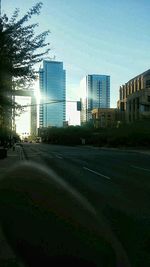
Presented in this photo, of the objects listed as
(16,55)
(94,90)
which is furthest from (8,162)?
(94,90)

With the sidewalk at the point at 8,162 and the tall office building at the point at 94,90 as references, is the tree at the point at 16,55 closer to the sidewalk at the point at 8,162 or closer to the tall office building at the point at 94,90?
the sidewalk at the point at 8,162

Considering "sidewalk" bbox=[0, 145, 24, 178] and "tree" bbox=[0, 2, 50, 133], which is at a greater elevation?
"tree" bbox=[0, 2, 50, 133]

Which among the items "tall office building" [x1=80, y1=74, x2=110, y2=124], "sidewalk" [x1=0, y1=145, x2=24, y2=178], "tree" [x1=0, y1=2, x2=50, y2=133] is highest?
"tall office building" [x1=80, y1=74, x2=110, y2=124]

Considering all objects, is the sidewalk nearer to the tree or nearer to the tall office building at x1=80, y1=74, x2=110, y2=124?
the tree

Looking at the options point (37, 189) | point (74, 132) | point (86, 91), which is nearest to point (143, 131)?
point (74, 132)

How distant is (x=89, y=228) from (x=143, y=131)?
256ft

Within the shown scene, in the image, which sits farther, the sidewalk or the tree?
the tree

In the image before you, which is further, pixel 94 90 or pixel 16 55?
pixel 94 90

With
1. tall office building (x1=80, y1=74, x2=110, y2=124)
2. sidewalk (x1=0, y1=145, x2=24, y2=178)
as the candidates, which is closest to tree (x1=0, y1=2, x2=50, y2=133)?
sidewalk (x1=0, y1=145, x2=24, y2=178)

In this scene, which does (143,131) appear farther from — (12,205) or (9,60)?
(12,205)

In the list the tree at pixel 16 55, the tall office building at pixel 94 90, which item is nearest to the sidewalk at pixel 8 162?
the tree at pixel 16 55

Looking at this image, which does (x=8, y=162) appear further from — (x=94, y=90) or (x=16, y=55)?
(x=94, y=90)

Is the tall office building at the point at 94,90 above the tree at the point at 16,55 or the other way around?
above

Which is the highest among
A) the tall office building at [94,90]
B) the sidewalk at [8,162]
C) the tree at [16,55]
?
the tall office building at [94,90]
